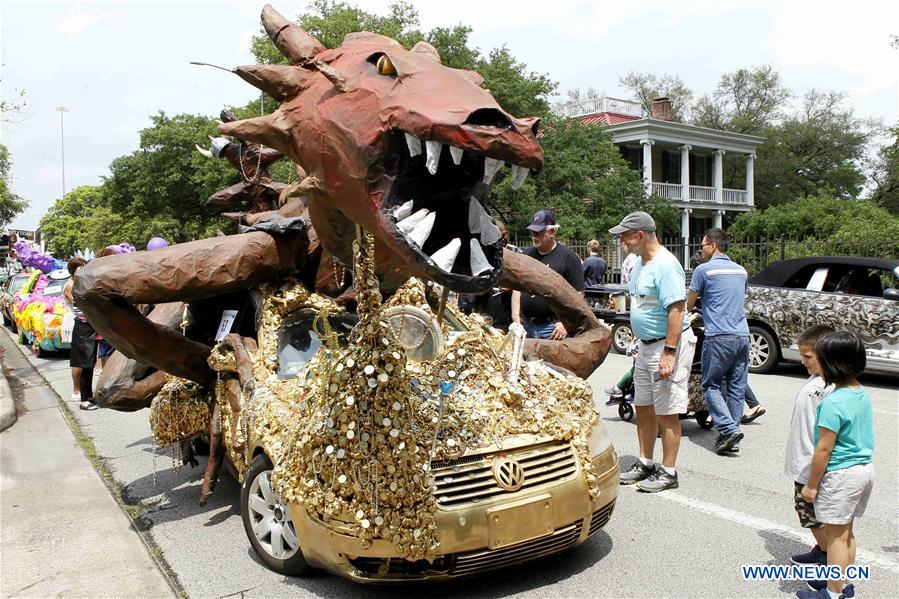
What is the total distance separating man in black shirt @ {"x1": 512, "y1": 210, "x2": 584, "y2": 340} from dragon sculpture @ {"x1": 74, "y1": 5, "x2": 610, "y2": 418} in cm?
145

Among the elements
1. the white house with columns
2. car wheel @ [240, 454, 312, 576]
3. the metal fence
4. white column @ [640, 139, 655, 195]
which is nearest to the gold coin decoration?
car wheel @ [240, 454, 312, 576]

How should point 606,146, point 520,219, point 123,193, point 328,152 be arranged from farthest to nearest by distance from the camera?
point 123,193
point 606,146
point 520,219
point 328,152

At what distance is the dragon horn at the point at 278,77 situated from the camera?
3496 mm

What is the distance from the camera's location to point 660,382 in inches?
206

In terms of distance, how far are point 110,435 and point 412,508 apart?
5.74 m

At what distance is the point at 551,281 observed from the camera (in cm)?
531

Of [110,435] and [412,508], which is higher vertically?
[412,508]

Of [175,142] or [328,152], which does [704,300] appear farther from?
[175,142]

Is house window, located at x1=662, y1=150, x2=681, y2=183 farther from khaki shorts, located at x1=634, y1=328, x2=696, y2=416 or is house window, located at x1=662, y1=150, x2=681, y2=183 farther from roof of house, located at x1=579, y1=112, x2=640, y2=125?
khaki shorts, located at x1=634, y1=328, x2=696, y2=416

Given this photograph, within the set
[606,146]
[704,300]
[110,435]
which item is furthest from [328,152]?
[606,146]

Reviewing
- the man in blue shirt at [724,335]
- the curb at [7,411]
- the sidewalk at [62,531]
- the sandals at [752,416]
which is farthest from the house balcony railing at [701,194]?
the sidewalk at [62,531]

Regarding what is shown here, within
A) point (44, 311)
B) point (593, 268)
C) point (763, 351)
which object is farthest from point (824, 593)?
point (44, 311)

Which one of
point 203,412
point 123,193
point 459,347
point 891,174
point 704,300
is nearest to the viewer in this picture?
point 459,347

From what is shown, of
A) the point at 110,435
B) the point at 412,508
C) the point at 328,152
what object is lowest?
the point at 110,435
